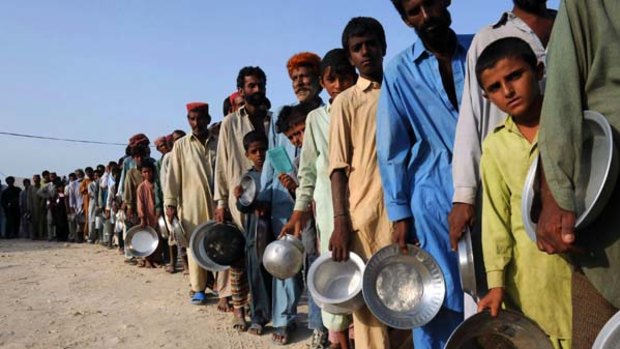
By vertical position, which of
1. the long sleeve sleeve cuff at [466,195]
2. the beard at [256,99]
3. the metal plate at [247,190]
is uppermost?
the beard at [256,99]

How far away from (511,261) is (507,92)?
0.63 m

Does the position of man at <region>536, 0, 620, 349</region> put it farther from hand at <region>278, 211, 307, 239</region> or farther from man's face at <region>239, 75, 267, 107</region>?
man's face at <region>239, 75, 267, 107</region>

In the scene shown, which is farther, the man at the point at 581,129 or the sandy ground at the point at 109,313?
the sandy ground at the point at 109,313

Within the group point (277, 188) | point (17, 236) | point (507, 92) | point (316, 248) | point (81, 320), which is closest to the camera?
point (507, 92)

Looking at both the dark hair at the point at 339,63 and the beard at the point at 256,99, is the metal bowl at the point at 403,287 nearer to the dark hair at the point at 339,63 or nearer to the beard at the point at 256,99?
the dark hair at the point at 339,63

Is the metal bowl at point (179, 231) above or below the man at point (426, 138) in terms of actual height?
below

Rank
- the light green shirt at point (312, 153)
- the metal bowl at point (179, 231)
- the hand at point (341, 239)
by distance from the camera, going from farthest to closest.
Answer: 1. the metal bowl at point (179, 231)
2. the light green shirt at point (312, 153)
3. the hand at point (341, 239)

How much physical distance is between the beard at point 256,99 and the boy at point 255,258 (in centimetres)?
37

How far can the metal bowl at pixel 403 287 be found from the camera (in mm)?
2621

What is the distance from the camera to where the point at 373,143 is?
120 inches

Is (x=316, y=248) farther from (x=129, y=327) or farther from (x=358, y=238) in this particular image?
(x=129, y=327)

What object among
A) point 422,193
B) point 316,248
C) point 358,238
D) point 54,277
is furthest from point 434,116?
point 54,277

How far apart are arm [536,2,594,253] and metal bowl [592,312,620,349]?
231 mm

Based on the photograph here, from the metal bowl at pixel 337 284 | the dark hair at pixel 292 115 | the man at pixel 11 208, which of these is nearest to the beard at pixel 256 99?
the dark hair at pixel 292 115
